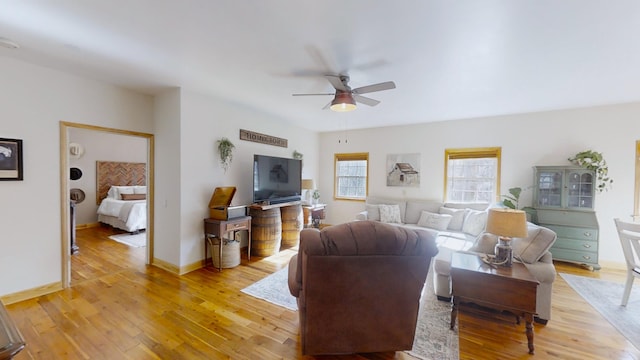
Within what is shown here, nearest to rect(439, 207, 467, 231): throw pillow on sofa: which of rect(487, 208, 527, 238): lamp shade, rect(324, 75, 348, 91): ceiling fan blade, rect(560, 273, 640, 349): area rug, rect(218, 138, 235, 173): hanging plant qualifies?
rect(560, 273, 640, 349): area rug

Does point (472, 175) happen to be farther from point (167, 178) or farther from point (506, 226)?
point (167, 178)

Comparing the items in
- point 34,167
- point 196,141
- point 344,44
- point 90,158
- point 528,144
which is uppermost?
point 344,44

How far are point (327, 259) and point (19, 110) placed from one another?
357 cm

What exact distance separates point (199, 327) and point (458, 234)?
399 centimetres

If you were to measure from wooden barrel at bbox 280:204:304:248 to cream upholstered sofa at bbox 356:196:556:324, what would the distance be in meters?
1.37

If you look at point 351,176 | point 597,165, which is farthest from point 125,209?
point 597,165

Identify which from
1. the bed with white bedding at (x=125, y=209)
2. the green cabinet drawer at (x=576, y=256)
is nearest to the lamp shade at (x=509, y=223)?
the green cabinet drawer at (x=576, y=256)

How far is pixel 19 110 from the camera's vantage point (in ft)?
8.48

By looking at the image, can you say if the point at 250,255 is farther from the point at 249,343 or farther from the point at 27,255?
the point at 27,255

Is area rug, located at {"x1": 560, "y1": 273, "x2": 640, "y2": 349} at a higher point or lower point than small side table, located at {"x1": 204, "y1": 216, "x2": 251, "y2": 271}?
lower

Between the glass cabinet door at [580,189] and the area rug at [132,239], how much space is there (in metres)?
7.39

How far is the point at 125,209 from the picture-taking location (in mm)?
5336

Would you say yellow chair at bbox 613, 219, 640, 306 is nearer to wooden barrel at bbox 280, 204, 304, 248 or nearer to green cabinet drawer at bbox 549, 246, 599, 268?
green cabinet drawer at bbox 549, 246, 599, 268

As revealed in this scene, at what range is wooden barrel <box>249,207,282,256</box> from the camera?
4.12 m
